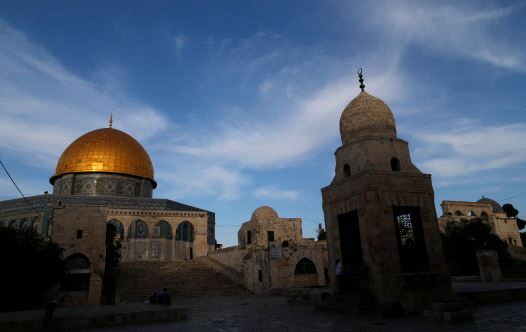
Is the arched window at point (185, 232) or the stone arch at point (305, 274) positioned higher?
the arched window at point (185, 232)

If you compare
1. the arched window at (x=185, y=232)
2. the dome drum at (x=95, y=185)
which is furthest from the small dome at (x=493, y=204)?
the dome drum at (x=95, y=185)

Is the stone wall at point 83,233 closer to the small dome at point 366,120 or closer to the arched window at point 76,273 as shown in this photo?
the arched window at point 76,273

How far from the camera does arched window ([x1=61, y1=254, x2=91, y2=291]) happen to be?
15.1 m

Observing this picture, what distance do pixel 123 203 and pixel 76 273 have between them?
47.0ft

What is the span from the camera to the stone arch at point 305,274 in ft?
67.8

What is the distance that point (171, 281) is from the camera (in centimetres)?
1930

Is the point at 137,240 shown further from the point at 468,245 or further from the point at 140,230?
the point at 468,245

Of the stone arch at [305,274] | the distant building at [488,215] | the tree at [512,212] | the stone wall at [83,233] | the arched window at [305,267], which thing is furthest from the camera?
the tree at [512,212]

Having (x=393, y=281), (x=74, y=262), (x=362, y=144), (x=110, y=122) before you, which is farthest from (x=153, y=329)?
(x=110, y=122)

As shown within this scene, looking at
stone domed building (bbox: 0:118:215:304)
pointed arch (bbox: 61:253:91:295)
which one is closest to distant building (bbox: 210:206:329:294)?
stone domed building (bbox: 0:118:215:304)

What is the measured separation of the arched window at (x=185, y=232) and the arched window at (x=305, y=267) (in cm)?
1213

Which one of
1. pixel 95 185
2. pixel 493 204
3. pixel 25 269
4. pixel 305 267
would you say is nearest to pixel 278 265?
pixel 305 267

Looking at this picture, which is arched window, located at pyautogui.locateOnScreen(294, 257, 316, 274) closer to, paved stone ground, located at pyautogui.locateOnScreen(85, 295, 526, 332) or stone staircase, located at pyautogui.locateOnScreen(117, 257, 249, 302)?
stone staircase, located at pyautogui.locateOnScreen(117, 257, 249, 302)

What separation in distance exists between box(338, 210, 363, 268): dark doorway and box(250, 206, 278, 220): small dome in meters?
16.7
